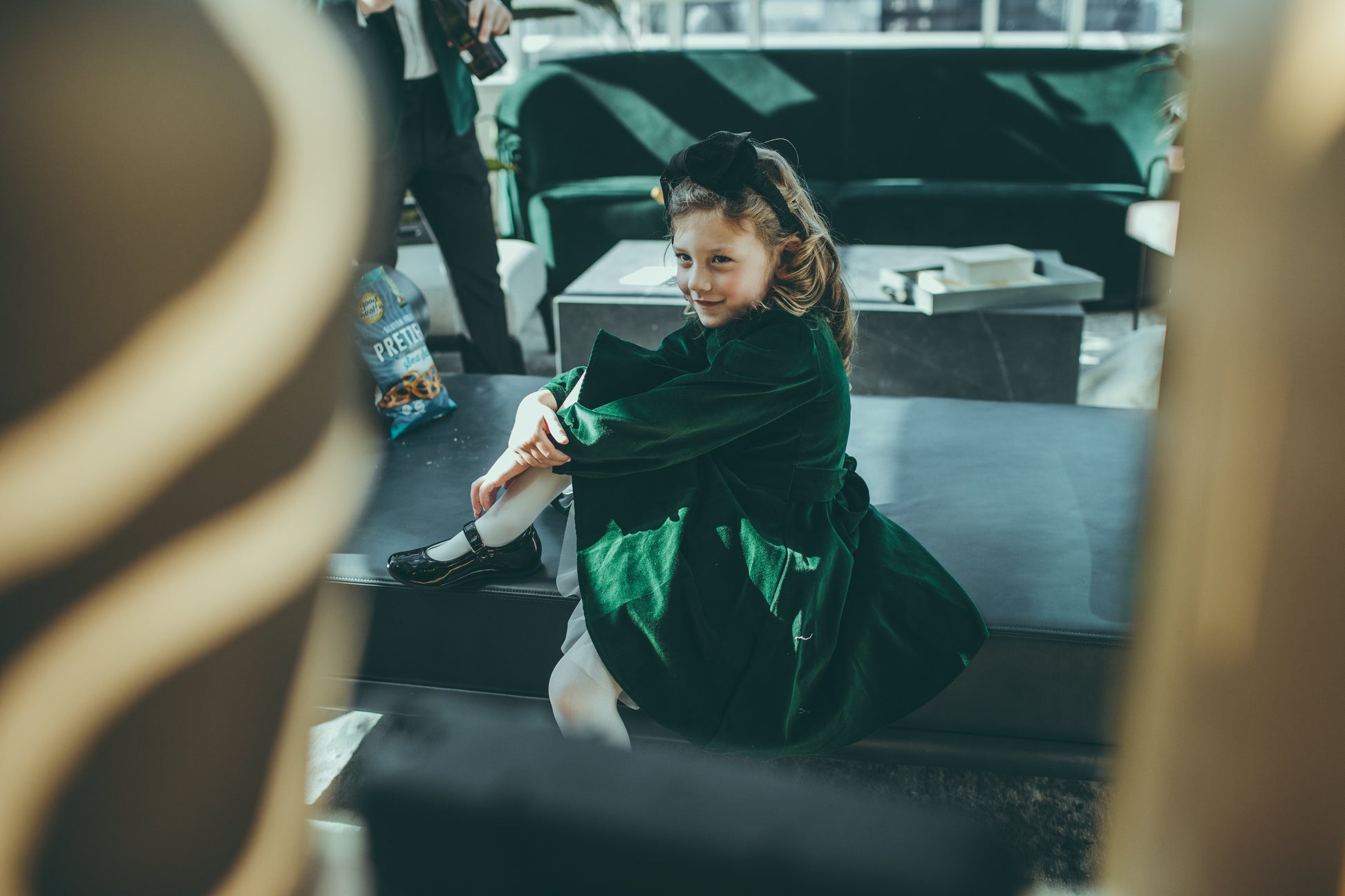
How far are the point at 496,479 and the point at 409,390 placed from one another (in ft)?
1.85

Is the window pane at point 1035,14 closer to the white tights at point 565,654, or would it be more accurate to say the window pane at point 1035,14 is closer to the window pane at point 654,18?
the window pane at point 654,18

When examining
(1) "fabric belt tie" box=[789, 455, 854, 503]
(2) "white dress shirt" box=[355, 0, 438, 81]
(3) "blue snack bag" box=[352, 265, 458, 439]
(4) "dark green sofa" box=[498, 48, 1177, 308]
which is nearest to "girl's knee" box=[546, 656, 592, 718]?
(1) "fabric belt tie" box=[789, 455, 854, 503]

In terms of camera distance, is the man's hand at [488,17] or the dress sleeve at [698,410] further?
the man's hand at [488,17]

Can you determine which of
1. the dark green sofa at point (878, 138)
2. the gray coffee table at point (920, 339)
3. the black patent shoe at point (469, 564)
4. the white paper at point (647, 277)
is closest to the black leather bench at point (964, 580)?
the black patent shoe at point (469, 564)

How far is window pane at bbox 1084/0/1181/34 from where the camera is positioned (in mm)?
3973

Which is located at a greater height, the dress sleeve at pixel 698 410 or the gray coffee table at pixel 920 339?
the dress sleeve at pixel 698 410

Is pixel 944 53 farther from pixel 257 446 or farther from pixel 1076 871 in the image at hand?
pixel 257 446

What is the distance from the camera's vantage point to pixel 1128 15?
4.01 metres

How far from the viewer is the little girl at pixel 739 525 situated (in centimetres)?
104

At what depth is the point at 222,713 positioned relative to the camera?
0.22 m

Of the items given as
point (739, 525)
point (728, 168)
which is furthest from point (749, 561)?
point (728, 168)

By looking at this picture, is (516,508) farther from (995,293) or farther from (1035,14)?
(1035,14)

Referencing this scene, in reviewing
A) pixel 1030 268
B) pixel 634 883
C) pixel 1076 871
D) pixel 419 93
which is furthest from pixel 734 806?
pixel 1030 268

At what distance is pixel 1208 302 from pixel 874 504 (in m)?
1.25
